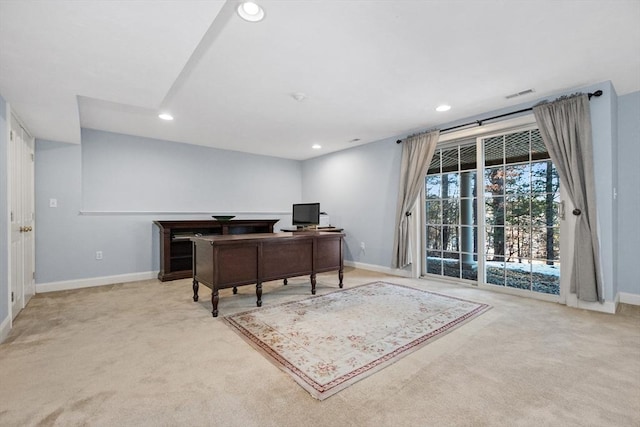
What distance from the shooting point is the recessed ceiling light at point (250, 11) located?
1.73 meters

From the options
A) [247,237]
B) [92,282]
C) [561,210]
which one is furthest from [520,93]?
[92,282]

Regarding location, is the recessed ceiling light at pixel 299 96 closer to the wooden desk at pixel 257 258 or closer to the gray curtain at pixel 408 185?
the wooden desk at pixel 257 258

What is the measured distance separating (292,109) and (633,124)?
369 centimetres

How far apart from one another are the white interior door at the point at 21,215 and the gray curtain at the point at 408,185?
4437mm

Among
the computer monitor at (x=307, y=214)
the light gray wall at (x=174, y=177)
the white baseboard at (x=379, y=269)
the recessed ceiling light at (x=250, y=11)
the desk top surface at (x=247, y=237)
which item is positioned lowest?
the white baseboard at (x=379, y=269)

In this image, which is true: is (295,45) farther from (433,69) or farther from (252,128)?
(252,128)

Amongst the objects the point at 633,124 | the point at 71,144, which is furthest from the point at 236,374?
the point at 633,124

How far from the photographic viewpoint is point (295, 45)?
2182 mm

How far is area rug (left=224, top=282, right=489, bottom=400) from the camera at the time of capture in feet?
6.11

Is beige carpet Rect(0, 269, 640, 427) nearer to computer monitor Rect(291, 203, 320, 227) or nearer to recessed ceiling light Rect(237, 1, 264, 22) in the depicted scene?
recessed ceiling light Rect(237, 1, 264, 22)

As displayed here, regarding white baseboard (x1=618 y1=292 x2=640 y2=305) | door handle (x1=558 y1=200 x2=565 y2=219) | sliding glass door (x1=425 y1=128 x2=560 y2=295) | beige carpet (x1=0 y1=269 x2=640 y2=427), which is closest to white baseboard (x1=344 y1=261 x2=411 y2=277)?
sliding glass door (x1=425 y1=128 x2=560 y2=295)

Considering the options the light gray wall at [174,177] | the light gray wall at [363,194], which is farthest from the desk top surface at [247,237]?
the light gray wall at [174,177]

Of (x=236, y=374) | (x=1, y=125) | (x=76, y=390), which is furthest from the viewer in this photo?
(x=1, y=125)

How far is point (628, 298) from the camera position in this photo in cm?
313
